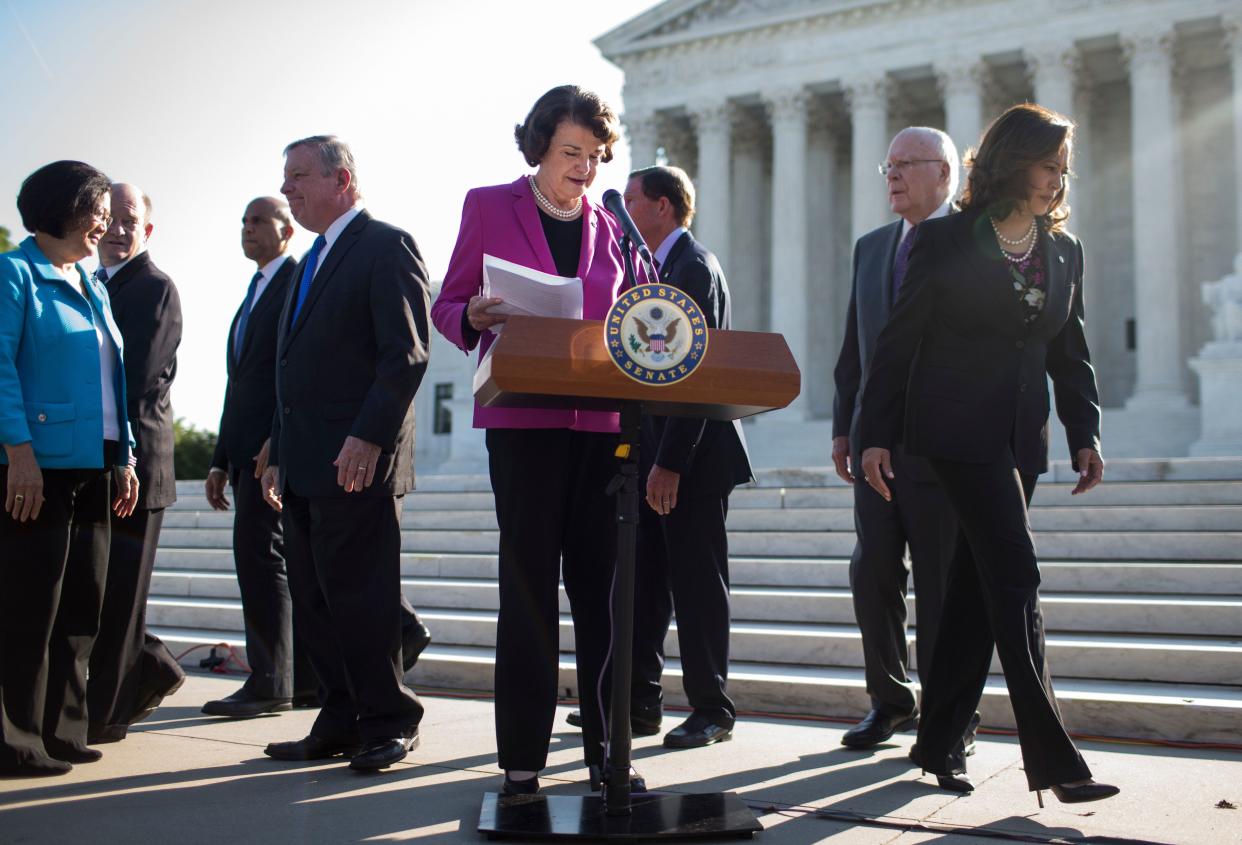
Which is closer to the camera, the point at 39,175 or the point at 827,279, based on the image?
the point at 39,175

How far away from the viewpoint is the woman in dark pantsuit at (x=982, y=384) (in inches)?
150

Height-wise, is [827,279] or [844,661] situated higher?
[827,279]

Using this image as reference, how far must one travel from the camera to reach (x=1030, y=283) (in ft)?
13.4

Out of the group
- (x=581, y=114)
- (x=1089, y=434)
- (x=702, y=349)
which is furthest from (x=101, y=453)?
(x=1089, y=434)

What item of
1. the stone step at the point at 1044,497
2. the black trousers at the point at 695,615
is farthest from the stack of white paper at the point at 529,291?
the stone step at the point at 1044,497

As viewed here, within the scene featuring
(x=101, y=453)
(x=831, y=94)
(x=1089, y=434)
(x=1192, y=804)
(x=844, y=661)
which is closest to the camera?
→ (x=1192, y=804)

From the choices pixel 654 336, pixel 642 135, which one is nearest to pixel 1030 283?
pixel 654 336

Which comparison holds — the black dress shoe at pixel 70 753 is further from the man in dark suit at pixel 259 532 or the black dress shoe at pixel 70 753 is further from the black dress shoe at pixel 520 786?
the black dress shoe at pixel 520 786

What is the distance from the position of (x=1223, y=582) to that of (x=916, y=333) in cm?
416

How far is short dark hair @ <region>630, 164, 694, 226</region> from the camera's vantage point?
562 cm

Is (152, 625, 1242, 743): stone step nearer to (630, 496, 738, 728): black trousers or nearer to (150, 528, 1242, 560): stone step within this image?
(630, 496, 738, 728): black trousers

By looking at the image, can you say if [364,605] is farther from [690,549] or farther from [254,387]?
[254,387]

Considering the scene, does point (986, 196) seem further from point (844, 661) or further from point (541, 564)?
point (844, 661)

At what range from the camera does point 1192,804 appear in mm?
3814
